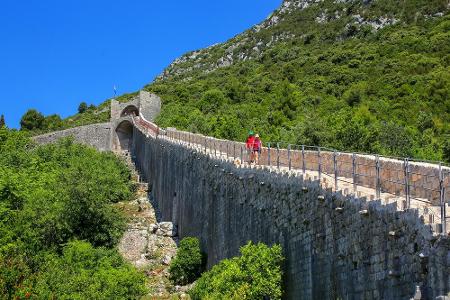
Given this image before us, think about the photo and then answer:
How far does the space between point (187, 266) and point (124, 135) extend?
38.2 metres

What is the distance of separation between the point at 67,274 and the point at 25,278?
8.87 ft

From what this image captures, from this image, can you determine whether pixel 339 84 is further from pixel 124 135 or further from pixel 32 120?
pixel 32 120

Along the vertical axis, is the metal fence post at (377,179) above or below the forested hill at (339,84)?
below

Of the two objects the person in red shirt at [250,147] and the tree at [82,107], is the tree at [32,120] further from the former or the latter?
the person in red shirt at [250,147]

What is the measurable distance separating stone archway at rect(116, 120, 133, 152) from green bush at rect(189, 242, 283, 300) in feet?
152

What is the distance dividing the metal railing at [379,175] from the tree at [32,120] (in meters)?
76.3

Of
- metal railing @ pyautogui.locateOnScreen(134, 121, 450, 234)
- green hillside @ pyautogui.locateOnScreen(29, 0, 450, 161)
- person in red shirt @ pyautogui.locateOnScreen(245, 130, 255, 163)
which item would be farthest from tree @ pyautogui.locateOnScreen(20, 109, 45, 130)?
metal railing @ pyautogui.locateOnScreen(134, 121, 450, 234)

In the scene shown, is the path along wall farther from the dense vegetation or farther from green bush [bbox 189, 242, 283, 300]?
the dense vegetation

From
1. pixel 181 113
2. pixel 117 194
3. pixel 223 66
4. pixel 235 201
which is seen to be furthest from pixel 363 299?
pixel 223 66

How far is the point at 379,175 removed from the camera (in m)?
13.1

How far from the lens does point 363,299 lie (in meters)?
12.5

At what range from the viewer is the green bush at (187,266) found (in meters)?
29.1

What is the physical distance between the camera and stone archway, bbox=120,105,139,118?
222ft

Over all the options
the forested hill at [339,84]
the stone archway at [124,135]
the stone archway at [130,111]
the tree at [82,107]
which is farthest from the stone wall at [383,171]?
the tree at [82,107]
